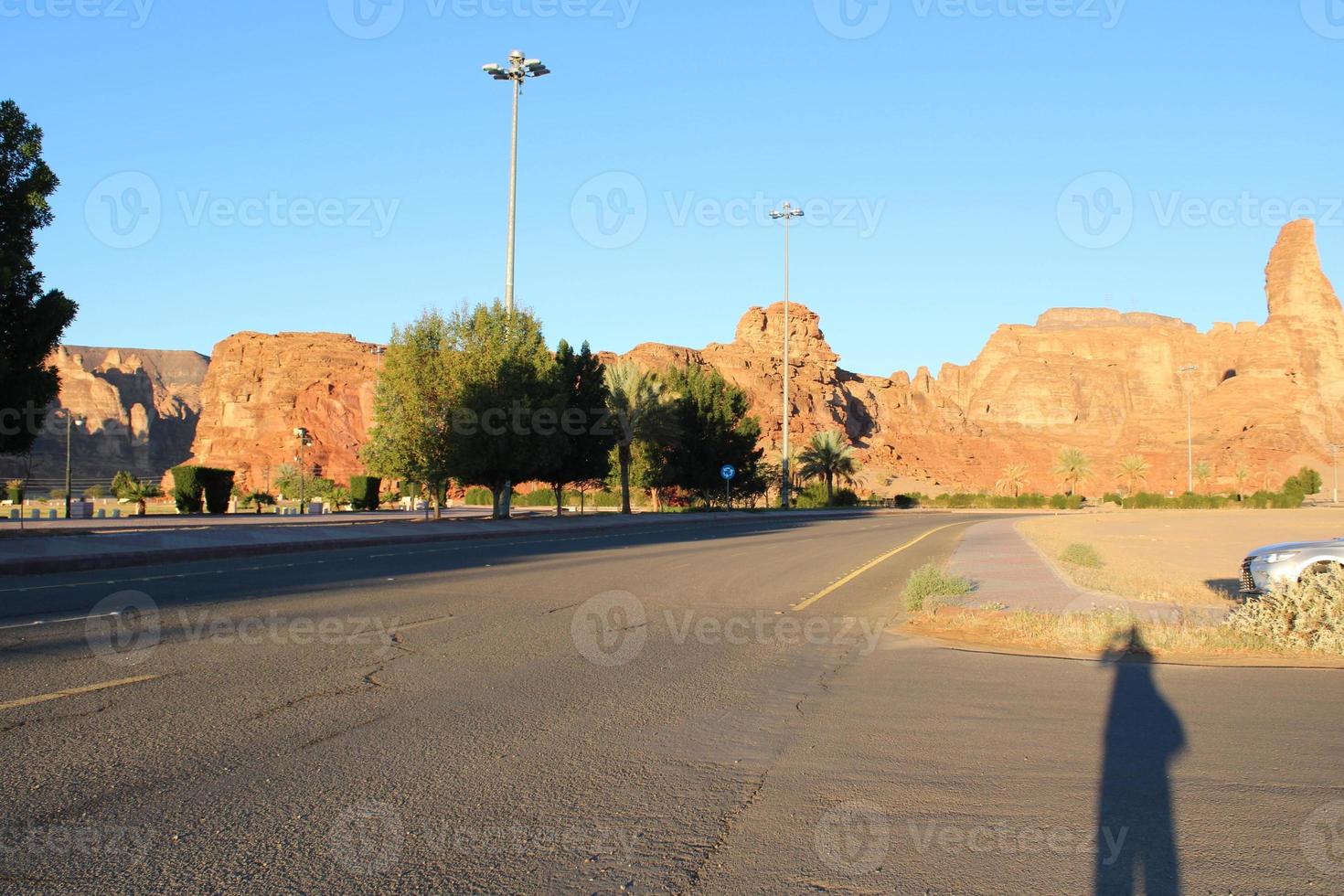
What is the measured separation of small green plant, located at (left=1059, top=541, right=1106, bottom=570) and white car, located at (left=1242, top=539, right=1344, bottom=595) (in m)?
6.68

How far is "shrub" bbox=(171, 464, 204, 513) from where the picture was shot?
49.3 m

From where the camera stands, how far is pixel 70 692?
711 cm

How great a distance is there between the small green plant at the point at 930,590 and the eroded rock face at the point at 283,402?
4899 inches

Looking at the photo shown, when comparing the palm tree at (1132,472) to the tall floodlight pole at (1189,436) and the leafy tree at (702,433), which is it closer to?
the tall floodlight pole at (1189,436)

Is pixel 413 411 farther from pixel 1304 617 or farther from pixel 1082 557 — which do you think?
pixel 1304 617

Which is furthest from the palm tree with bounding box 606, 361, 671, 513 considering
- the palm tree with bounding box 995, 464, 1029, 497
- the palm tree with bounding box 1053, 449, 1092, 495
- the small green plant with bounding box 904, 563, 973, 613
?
the palm tree with bounding box 1053, 449, 1092, 495

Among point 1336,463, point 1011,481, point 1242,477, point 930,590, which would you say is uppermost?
point 1336,463

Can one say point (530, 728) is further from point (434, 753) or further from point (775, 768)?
point (775, 768)

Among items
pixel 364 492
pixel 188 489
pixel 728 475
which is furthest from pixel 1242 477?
pixel 188 489

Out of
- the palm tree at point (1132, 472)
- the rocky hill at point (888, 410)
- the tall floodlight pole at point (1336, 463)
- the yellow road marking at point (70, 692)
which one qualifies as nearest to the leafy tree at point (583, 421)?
the yellow road marking at point (70, 692)

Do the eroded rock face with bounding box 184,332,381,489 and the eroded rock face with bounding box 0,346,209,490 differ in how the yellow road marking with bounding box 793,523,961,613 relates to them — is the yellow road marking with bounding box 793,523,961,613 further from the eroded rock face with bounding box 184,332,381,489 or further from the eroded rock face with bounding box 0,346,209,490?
the eroded rock face with bounding box 0,346,209,490

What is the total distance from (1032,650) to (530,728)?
19.7 feet

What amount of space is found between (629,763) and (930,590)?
8.82 m

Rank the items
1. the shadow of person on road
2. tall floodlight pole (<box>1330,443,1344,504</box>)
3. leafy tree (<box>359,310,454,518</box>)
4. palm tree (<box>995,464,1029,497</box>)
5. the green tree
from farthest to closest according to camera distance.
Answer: tall floodlight pole (<box>1330,443,1344,504</box>) → palm tree (<box>995,464,1029,497</box>) → leafy tree (<box>359,310,454,518</box>) → the green tree → the shadow of person on road
